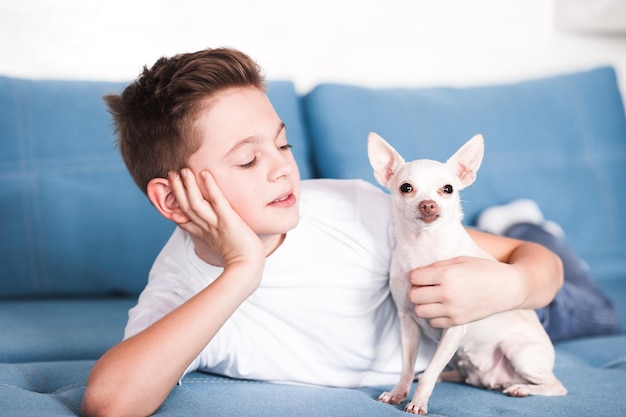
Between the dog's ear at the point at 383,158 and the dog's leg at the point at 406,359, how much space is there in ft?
0.84

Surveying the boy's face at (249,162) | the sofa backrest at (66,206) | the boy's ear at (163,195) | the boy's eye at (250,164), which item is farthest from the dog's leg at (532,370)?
the sofa backrest at (66,206)

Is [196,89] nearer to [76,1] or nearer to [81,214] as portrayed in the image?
[81,214]

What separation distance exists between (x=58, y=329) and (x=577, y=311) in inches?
51.1

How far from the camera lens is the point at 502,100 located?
2.33m

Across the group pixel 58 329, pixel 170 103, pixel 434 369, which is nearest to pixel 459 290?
pixel 434 369

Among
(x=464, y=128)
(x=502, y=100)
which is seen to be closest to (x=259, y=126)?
(x=464, y=128)

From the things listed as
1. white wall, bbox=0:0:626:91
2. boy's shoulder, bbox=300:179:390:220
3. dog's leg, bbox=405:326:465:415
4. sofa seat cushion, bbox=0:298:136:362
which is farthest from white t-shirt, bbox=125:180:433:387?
white wall, bbox=0:0:626:91

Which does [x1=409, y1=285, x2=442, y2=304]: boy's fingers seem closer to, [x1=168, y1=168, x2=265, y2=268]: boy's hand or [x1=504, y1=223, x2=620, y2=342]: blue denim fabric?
[x1=168, y1=168, x2=265, y2=268]: boy's hand

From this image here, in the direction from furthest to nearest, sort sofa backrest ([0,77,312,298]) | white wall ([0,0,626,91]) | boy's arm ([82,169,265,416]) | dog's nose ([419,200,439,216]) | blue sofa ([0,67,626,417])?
white wall ([0,0,626,91])
sofa backrest ([0,77,312,298])
blue sofa ([0,67,626,417])
dog's nose ([419,200,439,216])
boy's arm ([82,169,265,416])

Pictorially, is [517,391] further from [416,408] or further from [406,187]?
[406,187]

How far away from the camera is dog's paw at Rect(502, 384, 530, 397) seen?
4.20 ft

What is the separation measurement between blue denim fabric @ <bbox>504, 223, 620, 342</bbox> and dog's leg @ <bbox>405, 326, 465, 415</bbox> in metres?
0.67

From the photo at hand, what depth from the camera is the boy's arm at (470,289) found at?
3.96 feet

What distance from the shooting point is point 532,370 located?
129 cm
